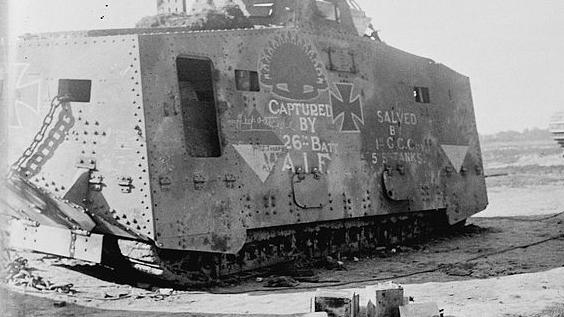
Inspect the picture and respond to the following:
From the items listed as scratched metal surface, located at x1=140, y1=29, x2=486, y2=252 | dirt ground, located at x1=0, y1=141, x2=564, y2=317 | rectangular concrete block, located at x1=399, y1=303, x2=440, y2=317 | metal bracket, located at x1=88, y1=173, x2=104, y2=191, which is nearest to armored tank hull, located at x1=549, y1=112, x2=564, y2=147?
dirt ground, located at x1=0, y1=141, x2=564, y2=317

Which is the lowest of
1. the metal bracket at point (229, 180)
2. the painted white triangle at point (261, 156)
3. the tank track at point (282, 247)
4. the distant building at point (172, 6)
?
the tank track at point (282, 247)

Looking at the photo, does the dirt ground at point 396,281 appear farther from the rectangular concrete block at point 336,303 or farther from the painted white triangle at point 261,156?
the painted white triangle at point 261,156

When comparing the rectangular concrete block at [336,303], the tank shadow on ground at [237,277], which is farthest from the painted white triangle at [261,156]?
the rectangular concrete block at [336,303]

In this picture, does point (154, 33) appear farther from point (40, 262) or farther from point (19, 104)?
point (40, 262)

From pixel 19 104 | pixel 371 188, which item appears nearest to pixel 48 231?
pixel 19 104

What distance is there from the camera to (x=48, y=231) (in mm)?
7594

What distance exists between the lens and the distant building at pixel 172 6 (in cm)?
1003

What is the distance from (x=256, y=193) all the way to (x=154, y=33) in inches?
82.4

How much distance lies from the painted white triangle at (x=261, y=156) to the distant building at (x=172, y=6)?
9.91 feet

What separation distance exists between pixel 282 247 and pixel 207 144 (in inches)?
71.3

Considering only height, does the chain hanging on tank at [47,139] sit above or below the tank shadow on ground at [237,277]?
above

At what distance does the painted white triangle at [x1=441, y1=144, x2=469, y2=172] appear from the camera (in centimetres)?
1138

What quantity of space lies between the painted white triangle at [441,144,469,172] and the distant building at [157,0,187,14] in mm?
4657

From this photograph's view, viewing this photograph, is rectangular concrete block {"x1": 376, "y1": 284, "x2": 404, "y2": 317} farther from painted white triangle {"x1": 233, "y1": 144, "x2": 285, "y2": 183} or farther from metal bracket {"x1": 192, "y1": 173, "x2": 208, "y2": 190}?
painted white triangle {"x1": 233, "y1": 144, "x2": 285, "y2": 183}
